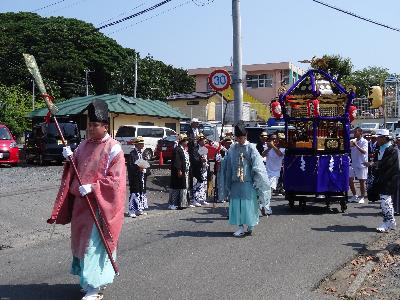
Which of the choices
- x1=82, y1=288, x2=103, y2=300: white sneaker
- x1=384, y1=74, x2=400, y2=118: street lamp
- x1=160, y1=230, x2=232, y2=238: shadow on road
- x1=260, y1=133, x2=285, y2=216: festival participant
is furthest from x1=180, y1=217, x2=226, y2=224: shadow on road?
x1=384, y1=74, x2=400, y2=118: street lamp

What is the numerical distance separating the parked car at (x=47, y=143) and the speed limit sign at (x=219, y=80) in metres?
9.92

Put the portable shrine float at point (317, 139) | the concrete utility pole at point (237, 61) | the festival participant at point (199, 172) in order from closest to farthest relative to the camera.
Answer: the portable shrine float at point (317, 139) → the festival participant at point (199, 172) → the concrete utility pole at point (237, 61)

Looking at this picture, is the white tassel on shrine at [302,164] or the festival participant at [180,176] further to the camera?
the festival participant at [180,176]

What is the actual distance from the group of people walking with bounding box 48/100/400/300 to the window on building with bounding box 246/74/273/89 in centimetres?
4318

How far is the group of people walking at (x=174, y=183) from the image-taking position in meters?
5.83

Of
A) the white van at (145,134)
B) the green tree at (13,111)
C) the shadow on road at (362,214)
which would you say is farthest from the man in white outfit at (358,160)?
the green tree at (13,111)

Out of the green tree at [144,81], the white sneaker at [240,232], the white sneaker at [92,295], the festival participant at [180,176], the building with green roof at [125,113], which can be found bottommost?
the white sneaker at [240,232]

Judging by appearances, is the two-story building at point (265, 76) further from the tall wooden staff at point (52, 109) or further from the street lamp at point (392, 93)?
the tall wooden staff at point (52, 109)

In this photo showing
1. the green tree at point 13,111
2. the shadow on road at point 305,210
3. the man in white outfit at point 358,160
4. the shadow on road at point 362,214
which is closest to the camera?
the shadow on road at point 362,214

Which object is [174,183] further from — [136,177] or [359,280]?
[359,280]

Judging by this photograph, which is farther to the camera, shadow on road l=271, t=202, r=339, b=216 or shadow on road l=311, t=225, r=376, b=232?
shadow on road l=271, t=202, r=339, b=216

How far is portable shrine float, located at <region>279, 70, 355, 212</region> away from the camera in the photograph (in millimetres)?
12242

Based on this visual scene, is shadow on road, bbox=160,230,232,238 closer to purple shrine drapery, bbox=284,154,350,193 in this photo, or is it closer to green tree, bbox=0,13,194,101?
purple shrine drapery, bbox=284,154,350,193

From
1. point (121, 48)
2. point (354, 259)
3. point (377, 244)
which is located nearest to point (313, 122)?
point (377, 244)
